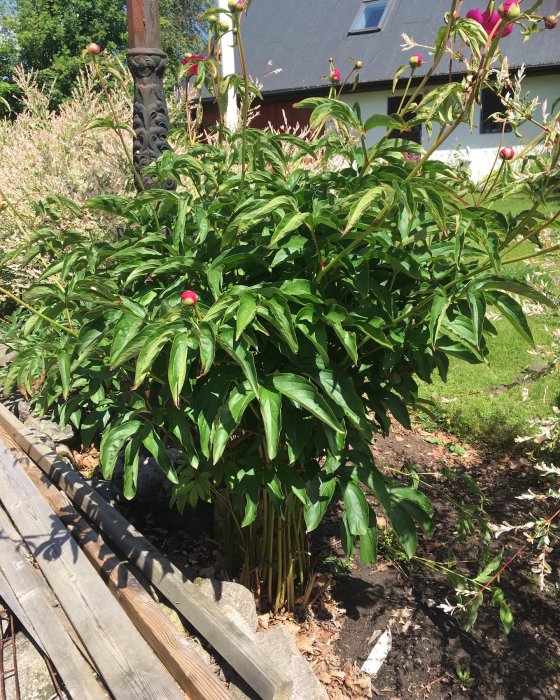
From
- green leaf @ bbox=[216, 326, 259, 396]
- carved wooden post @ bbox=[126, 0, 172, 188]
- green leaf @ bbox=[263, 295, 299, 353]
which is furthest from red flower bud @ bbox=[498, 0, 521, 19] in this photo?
carved wooden post @ bbox=[126, 0, 172, 188]

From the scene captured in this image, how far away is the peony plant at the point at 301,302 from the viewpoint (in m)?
1.52

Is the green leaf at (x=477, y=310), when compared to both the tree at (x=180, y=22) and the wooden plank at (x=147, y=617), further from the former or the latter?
the tree at (x=180, y=22)

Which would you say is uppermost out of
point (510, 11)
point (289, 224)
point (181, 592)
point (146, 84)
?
point (146, 84)

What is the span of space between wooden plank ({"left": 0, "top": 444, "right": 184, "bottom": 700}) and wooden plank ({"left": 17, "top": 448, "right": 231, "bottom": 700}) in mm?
35

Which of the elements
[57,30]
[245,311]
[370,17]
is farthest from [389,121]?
[57,30]

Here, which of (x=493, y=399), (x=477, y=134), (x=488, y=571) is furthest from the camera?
(x=477, y=134)

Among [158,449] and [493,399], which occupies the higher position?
[158,449]

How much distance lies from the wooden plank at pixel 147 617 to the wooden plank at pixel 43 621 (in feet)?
0.66

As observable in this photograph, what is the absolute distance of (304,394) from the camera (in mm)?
1592

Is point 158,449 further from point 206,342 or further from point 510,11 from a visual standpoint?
point 510,11

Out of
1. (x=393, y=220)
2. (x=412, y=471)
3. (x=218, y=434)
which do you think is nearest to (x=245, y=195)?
(x=393, y=220)

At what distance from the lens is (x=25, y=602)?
2275 mm

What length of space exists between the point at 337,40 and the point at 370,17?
106cm

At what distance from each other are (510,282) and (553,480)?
2198mm
